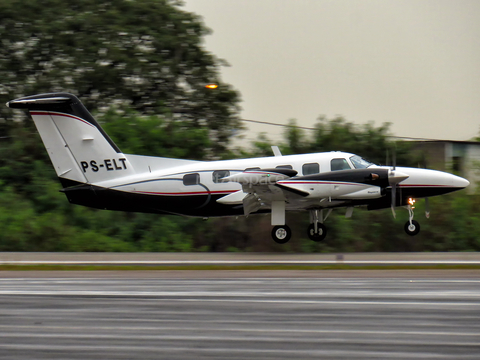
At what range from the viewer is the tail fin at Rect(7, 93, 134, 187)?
648 inches

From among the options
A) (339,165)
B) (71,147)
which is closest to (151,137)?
(71,147)

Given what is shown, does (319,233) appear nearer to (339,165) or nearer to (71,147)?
(339,165)

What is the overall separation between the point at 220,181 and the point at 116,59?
11662 mm

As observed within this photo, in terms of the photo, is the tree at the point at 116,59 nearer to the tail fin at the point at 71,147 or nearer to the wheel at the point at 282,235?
the tail fin at the point at 71,147

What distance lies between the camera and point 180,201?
52.9ft

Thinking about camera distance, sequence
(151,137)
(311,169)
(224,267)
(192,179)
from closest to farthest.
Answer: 1. (224,267)
2. (311,169)
3. (192,179)
4. (151,137)

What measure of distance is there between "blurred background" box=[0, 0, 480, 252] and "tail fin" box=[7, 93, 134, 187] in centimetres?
247

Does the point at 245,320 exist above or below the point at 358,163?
below

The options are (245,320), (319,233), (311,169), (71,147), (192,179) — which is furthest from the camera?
(71,147)

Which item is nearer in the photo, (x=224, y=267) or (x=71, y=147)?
(x=224, y=267)

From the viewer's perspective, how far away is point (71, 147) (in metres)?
16.6

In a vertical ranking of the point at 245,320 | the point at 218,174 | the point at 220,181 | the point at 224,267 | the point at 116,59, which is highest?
the point at 116,59

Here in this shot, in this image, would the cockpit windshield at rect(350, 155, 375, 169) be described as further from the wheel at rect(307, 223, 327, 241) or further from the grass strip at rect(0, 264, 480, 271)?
the grass strip at rect(0, 264, 480, 271)

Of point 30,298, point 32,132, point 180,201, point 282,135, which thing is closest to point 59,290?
point 30,298
